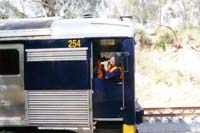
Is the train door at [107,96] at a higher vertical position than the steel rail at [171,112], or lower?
higher

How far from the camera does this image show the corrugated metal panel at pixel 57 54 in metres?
7.77

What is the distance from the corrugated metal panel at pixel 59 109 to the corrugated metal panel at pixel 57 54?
0.67 meters

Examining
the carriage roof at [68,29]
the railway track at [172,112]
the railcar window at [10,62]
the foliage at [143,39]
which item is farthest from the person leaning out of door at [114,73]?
the foliage at [143,39]

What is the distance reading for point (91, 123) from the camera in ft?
25.4

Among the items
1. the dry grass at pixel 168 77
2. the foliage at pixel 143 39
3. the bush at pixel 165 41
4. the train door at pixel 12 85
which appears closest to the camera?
the train door at pixel 12 85

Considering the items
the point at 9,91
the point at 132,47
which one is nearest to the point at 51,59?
the point at 9,91

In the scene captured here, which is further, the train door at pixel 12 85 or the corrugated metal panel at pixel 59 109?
the train door at pixel 12 85

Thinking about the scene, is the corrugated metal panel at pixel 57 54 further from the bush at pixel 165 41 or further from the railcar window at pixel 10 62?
the bush at pixel 165 41

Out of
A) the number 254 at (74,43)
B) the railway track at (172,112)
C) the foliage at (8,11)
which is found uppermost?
the foliage at (8,11)

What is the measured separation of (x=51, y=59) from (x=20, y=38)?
2.60 ft

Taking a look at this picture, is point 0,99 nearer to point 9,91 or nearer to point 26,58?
point 9,91

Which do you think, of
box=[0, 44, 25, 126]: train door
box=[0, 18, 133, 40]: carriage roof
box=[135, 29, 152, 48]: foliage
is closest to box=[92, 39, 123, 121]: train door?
box=[0, 18, 133, 40]: carriage roof

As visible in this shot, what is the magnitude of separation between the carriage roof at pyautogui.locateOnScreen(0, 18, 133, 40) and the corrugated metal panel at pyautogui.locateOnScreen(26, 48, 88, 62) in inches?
11.2

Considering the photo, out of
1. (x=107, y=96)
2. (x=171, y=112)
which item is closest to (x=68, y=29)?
(x=107, y=96)
